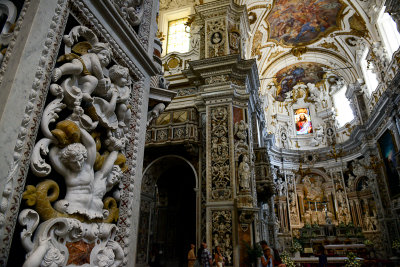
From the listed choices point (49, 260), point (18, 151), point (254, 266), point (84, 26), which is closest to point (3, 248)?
point (49, 260)

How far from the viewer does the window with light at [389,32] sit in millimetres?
14234

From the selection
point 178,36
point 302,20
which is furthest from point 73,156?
point 302,20

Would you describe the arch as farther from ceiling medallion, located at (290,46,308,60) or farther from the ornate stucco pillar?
ceiling medallion, located at (290,46,308,60)

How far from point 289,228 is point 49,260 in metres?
19.9

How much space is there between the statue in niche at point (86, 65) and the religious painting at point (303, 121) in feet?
74.8

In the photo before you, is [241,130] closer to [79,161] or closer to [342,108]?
[79,161]

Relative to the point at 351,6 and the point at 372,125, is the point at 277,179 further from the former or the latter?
the point at 351,6

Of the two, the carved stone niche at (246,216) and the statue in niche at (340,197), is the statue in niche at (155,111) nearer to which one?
the carved stone niche at (246,216)

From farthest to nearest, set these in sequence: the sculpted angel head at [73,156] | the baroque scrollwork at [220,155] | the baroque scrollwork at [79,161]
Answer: the baroque scrollwork at [220,155]
the sculpted angel head at [73,156]
the baroque scrollwork at [79,161]

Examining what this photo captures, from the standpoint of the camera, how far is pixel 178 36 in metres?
13.4

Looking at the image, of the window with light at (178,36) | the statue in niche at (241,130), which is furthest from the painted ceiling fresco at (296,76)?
the statue in niche at (241,130)

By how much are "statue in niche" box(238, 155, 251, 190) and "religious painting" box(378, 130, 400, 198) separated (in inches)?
372

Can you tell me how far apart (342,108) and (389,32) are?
7705 mm

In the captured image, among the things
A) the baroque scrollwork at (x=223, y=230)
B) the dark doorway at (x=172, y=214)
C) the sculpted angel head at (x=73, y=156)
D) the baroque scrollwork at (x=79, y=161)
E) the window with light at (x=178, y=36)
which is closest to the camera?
the baroque scrollwork at (x=79, y=161)
